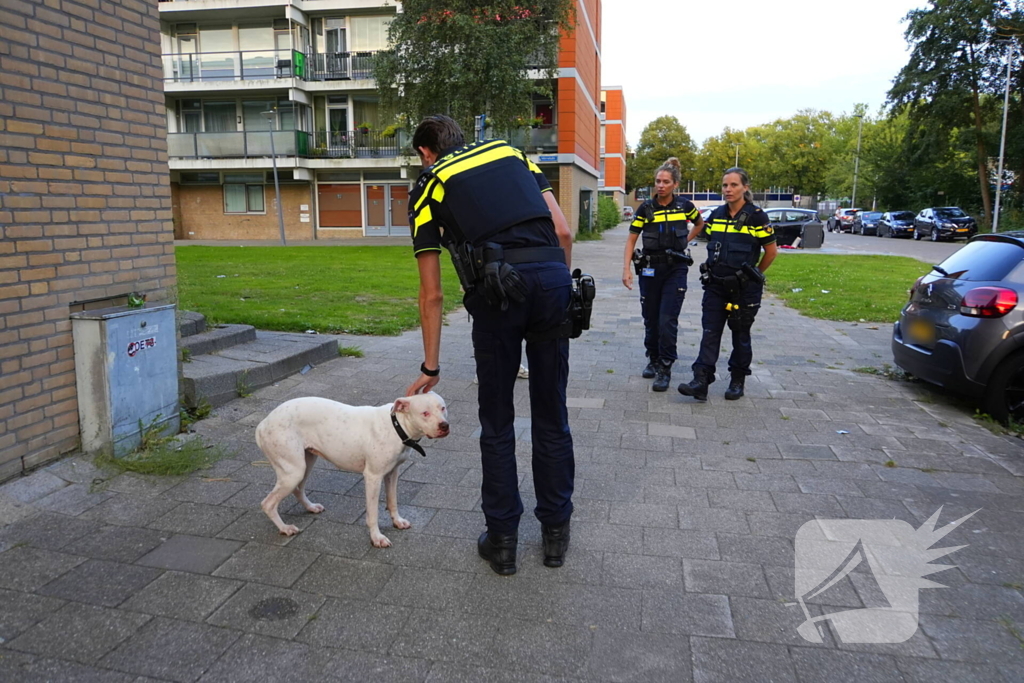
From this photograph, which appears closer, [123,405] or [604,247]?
[123,405]

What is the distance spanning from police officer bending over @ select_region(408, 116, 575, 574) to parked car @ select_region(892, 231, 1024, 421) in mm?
4175

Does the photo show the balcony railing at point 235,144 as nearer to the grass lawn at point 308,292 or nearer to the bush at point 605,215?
the grass lawn at point 308,292

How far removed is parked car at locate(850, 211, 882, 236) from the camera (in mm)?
44125

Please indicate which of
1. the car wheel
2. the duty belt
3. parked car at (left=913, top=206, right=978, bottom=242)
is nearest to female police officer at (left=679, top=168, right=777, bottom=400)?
the car wheel

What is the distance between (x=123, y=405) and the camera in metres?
4.61

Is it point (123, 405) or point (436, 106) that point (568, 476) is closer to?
point (123, 405)

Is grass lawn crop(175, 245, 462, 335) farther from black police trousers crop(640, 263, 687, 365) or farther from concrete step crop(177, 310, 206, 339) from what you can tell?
black police trousers crop(640, 263, 687, 365)

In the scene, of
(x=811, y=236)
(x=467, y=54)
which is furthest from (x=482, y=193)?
(x=811, y=236)

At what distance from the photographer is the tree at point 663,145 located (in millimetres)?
76500

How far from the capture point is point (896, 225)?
1571 inches

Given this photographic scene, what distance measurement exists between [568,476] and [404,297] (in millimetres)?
9386

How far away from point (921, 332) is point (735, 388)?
5.55 ft

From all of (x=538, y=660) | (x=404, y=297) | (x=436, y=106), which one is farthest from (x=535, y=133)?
(x=538, y=660)

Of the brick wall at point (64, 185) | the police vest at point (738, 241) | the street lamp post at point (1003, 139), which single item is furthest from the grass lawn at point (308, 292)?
the street lamp post at point (1003, 139)
